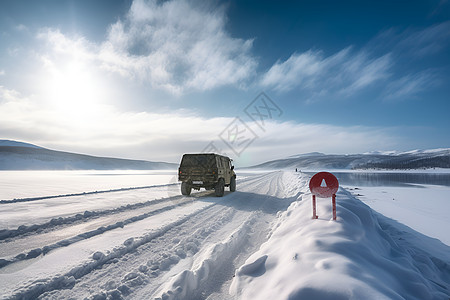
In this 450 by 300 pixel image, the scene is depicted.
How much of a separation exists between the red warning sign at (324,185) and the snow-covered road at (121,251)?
155cm

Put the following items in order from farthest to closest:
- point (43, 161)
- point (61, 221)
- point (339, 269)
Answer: point (43, 161), point (61, 221), point (339, 269)

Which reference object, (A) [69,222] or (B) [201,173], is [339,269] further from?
(B) [201,173]

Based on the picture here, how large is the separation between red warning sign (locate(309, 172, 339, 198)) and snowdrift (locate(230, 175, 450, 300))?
0.53 metres

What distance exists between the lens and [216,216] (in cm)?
661

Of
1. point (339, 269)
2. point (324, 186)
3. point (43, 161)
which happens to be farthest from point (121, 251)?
point (43, 161)

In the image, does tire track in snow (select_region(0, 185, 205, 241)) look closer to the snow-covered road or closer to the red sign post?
the snow-covered road

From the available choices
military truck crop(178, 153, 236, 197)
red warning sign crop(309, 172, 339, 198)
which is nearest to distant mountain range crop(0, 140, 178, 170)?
military truck crop(178, 153, 236, 197)

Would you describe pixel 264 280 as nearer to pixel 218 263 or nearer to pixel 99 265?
pixel 218 263

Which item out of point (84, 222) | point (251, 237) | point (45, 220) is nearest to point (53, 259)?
point (84, 222)

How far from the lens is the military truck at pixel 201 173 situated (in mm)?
10727

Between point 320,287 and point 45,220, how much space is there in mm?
7030

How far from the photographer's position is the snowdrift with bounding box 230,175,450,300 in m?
2.07

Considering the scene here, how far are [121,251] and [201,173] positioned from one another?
23.0 feet

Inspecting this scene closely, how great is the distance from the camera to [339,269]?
2.34 meters
